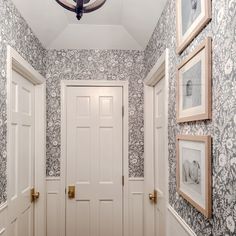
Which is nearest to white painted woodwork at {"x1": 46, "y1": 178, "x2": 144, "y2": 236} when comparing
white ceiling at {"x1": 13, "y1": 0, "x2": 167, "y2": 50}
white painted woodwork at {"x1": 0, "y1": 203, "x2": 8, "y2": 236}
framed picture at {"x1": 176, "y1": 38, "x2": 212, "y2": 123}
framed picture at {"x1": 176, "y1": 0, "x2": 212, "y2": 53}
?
white painted woodwork at {"x1": 0, "y1": 203, "x2": 8, "y2": 236}

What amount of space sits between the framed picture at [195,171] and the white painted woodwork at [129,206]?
1489 mm

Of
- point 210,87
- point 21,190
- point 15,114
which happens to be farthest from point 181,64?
point 21,190

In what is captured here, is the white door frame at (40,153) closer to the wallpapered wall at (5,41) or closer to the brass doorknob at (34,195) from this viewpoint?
the brass doorknob at (34,195)

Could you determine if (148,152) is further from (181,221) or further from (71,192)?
(181,221)

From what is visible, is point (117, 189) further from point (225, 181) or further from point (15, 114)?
point (225, 181)

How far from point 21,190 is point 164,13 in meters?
1.79

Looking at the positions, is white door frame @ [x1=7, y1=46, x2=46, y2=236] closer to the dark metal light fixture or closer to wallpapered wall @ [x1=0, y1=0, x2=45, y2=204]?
wallpapered wall @ [x1=0, y1=0, x2=45, y2=204]

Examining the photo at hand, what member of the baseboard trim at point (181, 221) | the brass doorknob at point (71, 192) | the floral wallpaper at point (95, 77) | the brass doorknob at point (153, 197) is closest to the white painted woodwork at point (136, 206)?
the floral wallpaper at point (95, 77)

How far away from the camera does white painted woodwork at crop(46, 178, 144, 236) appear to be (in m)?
2.87

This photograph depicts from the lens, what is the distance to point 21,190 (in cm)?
225

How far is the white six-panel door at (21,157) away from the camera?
201cm

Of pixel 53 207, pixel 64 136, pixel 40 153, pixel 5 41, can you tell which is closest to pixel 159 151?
pixel 64 136

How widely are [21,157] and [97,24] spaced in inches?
57.6

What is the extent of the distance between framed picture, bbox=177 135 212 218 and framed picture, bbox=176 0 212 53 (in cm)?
47
